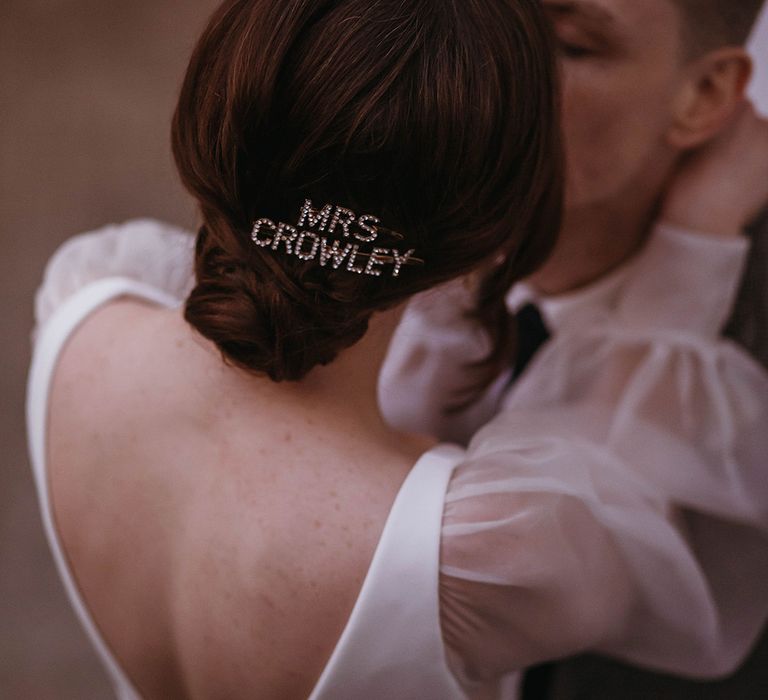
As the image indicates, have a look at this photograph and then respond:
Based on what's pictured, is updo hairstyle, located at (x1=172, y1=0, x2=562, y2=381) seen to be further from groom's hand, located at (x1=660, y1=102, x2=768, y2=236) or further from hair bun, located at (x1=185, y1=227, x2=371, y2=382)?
groom's hand, located at (x1=660, y1=102, x2=768, y2=236)

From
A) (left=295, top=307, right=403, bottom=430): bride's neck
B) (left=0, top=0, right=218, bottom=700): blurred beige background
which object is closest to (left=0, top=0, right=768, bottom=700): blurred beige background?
(left=0, top=0, right=218, bottom=700): blurred beige background

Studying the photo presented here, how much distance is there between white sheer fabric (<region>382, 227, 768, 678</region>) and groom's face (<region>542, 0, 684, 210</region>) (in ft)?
0.40

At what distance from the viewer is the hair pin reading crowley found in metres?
0.60

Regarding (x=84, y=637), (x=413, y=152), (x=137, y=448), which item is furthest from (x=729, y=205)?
(x=84, y=637)

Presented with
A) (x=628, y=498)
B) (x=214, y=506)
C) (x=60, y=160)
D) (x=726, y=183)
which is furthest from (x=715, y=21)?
(x=60, y=160)

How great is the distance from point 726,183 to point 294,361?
757 millimetres

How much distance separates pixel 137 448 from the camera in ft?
2.37

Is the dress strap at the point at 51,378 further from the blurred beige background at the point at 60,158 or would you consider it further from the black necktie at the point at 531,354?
the blurred beige background at the point at 60,158

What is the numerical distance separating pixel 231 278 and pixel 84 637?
1347 mm

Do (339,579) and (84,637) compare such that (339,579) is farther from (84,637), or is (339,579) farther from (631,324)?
(84,637)

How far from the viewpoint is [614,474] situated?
86 cm

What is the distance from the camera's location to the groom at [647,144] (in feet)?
3.26

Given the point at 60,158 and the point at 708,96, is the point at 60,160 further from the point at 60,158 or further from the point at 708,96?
the point at 708,96

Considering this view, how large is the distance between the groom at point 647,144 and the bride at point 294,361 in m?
0.30
